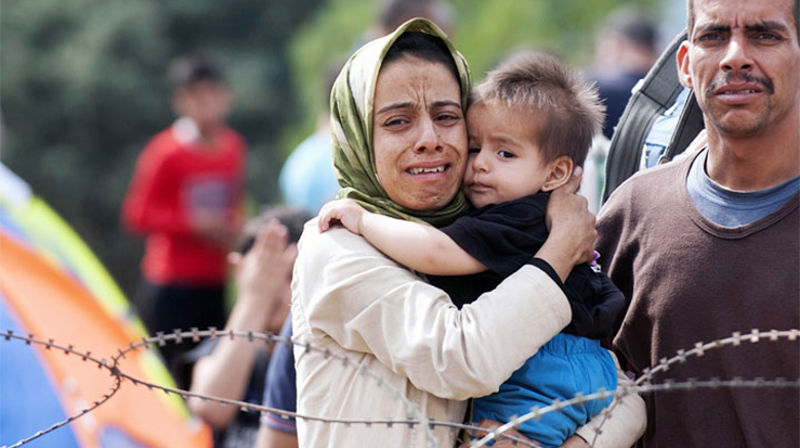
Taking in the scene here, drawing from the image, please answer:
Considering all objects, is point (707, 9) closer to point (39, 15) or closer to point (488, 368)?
point (488, 368)

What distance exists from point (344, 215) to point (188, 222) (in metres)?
5.36

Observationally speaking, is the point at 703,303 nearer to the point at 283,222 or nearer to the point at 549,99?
the point at 549,99

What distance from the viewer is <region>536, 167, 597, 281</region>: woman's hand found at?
260 cm

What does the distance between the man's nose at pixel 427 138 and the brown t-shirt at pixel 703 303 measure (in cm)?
52

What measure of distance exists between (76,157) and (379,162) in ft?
36.9

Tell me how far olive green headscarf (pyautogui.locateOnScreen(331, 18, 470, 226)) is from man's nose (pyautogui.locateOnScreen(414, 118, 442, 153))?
0.37 ft

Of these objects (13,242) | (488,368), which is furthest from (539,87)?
(13,242)

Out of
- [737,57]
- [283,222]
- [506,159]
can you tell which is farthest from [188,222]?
[737,57]

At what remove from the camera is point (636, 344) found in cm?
289

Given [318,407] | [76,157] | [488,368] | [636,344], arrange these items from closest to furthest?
[488,368], [318,407], [636,344], [76,157]

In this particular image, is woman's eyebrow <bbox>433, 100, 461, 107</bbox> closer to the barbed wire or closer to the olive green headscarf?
the olive green headscarf

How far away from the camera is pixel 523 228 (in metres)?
2.67

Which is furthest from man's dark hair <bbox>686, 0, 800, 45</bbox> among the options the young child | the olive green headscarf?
the olive green headscarf

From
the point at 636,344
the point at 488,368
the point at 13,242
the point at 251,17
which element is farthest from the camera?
the point at 251,17
